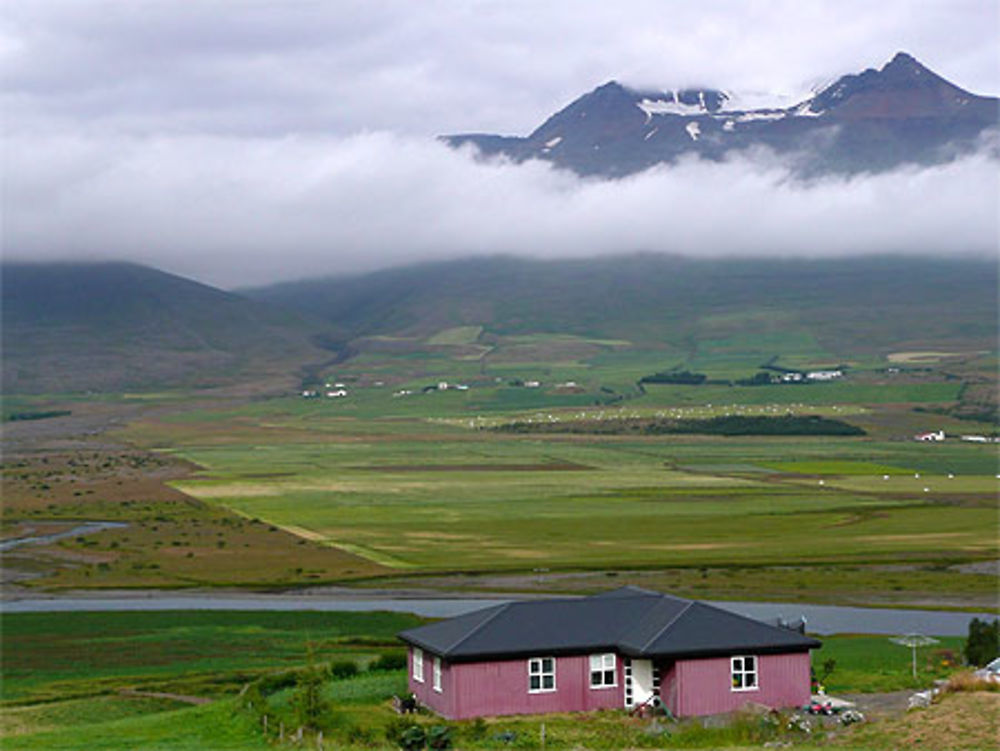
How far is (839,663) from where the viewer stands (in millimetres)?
41469

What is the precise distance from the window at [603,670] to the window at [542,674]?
38.2 inches

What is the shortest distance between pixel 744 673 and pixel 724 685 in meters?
0.59

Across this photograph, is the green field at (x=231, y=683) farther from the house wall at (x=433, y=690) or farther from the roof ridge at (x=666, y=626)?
the roof ridge at (x=666, y=626)

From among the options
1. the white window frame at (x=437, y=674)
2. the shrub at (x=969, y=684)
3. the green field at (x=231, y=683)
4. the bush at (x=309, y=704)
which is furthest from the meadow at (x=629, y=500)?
the bush at (x=309, y=704)

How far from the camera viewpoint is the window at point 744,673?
109ft

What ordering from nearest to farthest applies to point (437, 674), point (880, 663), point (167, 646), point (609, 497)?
1. point (437, 674)
2. point (880, 663)
3. point (167, 646)
4. point (609, 497)

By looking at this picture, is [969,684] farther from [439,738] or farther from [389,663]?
[389,663]

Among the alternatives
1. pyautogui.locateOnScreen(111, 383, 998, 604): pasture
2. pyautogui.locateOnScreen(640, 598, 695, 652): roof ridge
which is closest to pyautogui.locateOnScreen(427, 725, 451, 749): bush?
pyautogui.locateOnScreen(640, 598, 695, 652): roof ridge

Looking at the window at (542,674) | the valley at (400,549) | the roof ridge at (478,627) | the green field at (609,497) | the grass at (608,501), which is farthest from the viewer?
the green field at (609,497)

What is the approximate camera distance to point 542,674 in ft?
109

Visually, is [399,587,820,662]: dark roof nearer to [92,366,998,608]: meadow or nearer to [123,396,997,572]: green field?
[92,366,998,608]: meadow

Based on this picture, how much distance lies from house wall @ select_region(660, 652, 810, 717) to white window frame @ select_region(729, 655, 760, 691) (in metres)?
0.05

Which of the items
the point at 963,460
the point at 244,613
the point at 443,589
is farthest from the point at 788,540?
the point at 963,460

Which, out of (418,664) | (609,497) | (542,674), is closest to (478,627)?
(542,674)
